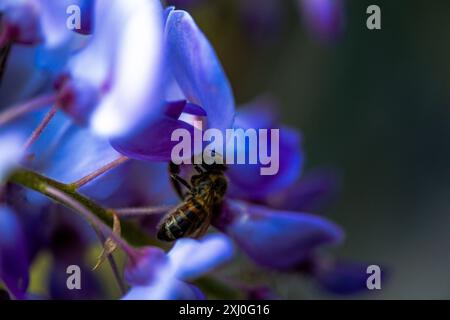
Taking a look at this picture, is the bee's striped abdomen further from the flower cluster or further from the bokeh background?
the bokeh background

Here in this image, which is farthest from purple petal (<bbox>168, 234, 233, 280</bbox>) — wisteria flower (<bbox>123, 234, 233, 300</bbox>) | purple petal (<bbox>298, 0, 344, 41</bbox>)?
purple petal (<bbox>298, 0, 344, 41</bbox>)

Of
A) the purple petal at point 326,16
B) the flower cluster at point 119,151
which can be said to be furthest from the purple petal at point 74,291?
the purple petal at point 326,16

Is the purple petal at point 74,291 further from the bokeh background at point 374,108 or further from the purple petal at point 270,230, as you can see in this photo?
Result: the bokeh background at point 374,108

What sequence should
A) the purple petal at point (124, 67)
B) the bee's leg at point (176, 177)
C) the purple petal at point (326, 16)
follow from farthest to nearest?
the purple petal at point (326, 16), the bee's leg at point (176, 177), the purple petal at point (124, 67)

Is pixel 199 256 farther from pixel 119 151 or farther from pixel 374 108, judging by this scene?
pixel 374 108

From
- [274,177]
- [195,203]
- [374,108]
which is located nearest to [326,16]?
[374,108]

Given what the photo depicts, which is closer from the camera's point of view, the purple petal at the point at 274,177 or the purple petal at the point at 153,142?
the purple petal at the point at 153,142
